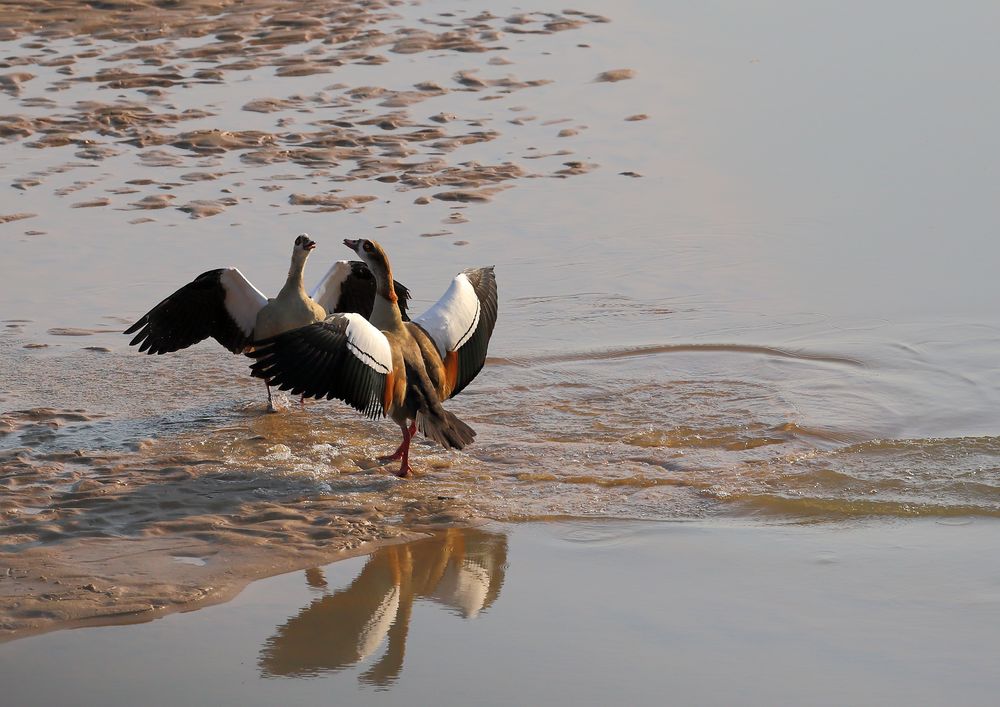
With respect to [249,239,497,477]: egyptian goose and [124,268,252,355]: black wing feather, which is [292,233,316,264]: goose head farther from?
[249,239,497,477]: egyptian goose

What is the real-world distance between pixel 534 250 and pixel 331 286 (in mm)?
2354

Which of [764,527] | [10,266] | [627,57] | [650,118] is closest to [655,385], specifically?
[764,527]

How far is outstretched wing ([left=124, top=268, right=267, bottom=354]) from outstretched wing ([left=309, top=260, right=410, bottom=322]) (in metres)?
0.46

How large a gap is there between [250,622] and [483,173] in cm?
726

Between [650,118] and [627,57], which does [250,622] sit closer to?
[650,118]

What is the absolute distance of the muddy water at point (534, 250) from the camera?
7.18 m

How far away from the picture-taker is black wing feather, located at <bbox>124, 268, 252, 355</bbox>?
8445 mm

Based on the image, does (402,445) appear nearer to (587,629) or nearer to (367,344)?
(367,344)

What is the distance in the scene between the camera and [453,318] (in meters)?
7.72

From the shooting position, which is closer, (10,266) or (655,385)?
(655,385)

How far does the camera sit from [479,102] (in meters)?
14.6

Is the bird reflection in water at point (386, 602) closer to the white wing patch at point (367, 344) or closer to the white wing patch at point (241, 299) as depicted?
the white wing patch at point (367, 344)

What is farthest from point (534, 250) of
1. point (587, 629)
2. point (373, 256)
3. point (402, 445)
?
point (587, 629)

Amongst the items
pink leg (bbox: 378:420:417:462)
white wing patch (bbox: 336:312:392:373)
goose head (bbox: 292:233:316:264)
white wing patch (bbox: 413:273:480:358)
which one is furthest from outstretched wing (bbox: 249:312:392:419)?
goose head (bbox: 292:233:316:264)
